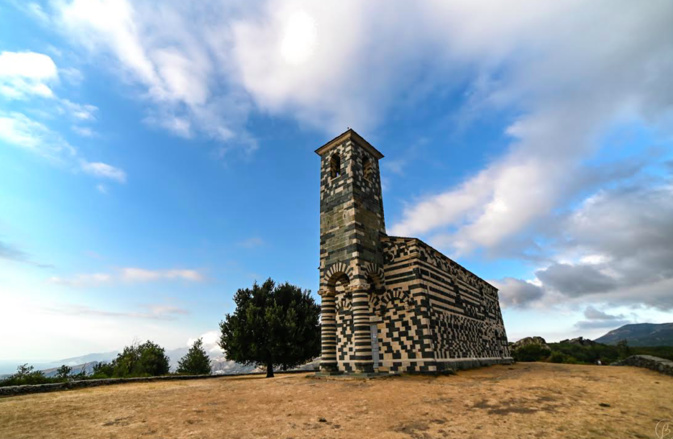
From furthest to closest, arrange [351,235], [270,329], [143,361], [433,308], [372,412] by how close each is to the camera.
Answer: [143,361] < [270,329] < [351,235] < [433,308] < [372,412]

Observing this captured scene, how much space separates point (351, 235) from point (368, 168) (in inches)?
230

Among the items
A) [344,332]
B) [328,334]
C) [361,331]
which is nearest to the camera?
[361,331]

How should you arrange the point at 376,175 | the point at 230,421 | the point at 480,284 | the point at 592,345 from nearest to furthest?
1. the point at 230,421
2. the point at 376,175
3. the point at 480,284
4. the point at 592,345

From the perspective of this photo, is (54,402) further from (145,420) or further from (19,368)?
(19,368)

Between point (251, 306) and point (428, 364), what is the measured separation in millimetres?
12960

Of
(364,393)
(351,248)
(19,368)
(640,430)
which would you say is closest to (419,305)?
(351,248)

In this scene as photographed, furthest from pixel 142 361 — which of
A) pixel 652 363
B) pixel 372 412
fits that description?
pixel 652 363

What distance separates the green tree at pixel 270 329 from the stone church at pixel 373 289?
552 centimetres

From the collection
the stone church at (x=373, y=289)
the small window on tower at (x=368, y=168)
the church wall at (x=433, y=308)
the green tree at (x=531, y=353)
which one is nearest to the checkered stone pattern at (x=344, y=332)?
the stone church at (x=373, y=289)

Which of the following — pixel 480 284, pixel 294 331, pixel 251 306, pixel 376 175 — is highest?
pixel 376 175

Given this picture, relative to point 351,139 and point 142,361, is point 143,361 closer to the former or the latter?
point 142,361

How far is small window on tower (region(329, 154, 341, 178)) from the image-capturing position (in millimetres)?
20141

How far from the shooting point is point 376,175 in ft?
68.3

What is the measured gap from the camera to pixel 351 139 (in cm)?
1962
